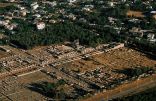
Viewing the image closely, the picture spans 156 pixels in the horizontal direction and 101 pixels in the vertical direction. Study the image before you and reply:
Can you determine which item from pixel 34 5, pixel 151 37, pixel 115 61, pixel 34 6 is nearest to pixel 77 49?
pixel 115 61

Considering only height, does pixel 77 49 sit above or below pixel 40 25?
below

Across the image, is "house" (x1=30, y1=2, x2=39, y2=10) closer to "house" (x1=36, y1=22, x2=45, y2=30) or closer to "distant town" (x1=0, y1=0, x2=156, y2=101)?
"distant town" (x1=0, y1=0, x2=156, y2=101)

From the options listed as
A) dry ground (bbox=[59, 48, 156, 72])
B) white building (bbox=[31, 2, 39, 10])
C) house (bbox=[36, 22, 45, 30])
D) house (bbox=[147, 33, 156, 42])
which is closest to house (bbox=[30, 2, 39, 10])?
white building (bbox=[31, 2, 39, 10])

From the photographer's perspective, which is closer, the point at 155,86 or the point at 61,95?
the point at 61,95

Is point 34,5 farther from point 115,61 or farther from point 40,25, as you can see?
point 115,61

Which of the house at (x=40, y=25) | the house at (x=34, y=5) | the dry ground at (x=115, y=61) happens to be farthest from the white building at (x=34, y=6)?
the dry ground at (x=115, y=61)

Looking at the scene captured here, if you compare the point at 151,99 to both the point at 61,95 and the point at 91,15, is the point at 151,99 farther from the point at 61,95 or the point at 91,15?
the point at 91,15

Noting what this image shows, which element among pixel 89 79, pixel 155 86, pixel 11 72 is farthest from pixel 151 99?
pixel 11 72

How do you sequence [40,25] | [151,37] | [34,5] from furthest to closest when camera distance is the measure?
[34,5]
[40,25]
[151,37]
